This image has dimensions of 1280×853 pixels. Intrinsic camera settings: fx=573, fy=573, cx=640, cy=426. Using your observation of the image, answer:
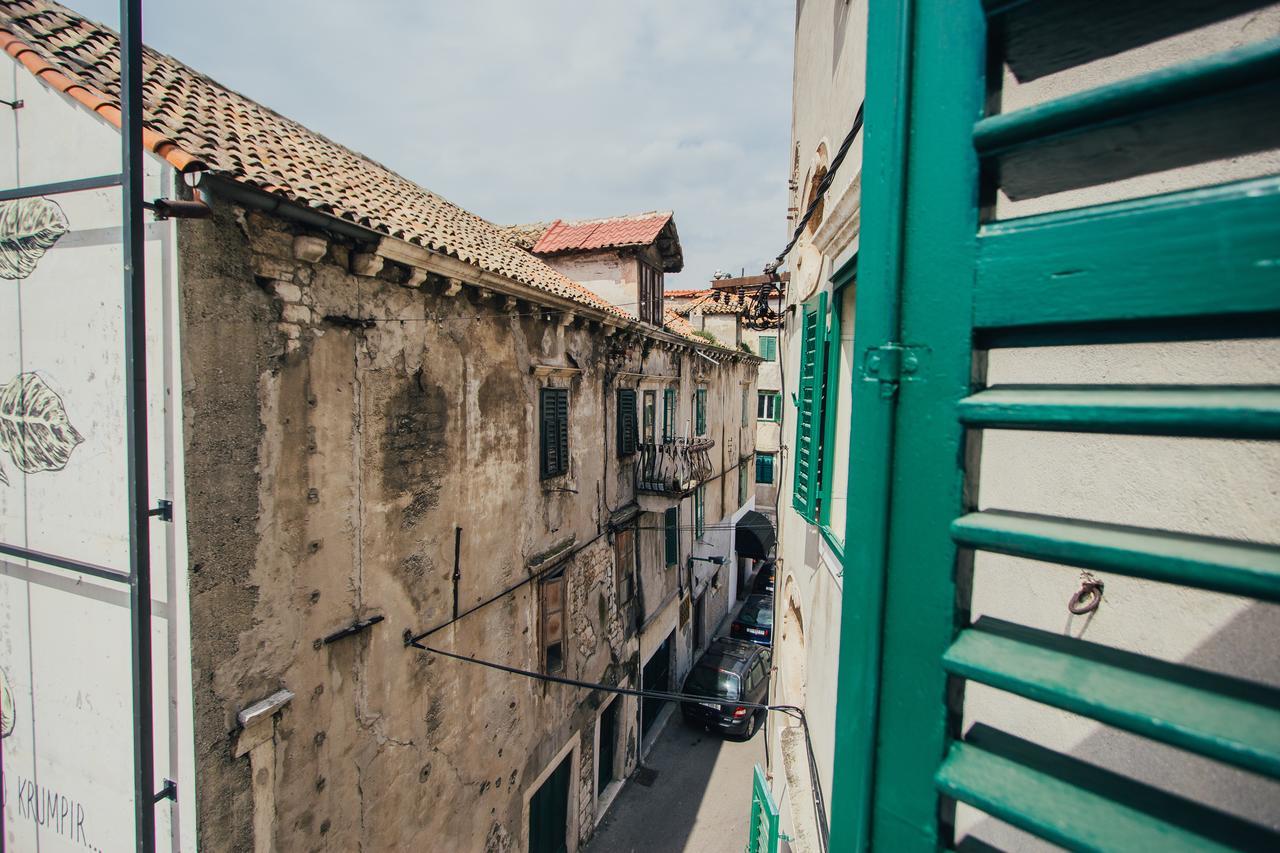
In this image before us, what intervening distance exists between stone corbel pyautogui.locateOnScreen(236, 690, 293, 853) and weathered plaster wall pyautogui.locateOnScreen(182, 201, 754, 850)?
0.22 ft

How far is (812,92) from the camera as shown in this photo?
482cm

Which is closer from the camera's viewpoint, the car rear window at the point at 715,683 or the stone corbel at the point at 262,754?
the stone corbel at the point at 262,754

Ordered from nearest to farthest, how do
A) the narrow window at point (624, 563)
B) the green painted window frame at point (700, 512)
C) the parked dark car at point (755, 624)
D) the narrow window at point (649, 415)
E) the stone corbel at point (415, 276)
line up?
1. the stone corbel at point (415, 276)
2. the narrow window at point (624, 563)
3. the narrow window at point (649, 415)
4. the green painted window frame at point (700, 512)
5. the parked dark car at point (755, 624)

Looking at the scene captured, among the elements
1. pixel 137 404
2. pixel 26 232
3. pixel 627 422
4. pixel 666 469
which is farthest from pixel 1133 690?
pixel 666 469

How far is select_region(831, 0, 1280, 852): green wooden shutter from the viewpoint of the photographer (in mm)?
745

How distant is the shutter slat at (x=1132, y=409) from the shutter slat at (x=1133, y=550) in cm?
16

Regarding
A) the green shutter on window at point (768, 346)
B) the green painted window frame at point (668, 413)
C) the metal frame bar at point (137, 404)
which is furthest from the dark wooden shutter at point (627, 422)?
the green shutter on window at point (768, 346)

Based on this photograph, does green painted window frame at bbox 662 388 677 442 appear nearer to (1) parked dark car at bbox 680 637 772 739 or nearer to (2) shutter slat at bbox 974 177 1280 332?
(1) parked dark car at bbox 680 637 772 739

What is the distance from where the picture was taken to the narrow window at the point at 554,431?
28.6ft

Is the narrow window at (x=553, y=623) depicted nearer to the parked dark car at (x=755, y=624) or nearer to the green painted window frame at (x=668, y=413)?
the green painted window frame at (x=668, y=413)

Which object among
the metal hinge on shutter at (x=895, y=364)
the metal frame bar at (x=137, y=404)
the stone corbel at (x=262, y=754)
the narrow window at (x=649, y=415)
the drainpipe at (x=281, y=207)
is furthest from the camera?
the narrow window at (x=649, y=415)

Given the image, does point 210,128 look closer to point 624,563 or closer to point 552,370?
point 552,370

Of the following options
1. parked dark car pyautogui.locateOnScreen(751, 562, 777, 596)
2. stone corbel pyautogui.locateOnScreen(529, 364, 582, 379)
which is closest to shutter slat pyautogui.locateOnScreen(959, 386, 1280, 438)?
stone corbel pyautogui.locateOnScreen(529, 364, 582, 379)

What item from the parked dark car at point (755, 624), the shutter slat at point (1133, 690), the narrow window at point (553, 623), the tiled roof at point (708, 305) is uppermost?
the tiled roof at point (708, 305)
